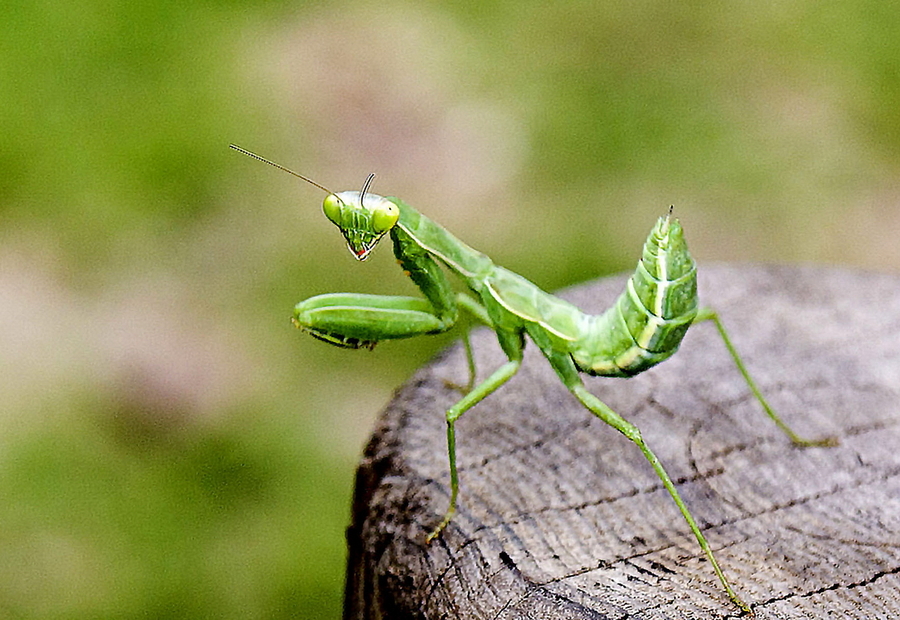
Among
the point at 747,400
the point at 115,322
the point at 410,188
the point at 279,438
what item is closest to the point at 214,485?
the point at 279,438

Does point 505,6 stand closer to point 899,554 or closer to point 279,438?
point 279,438

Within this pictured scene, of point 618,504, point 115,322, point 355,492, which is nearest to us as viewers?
point 618,504

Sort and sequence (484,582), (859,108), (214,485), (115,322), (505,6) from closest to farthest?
(484,582), (214,485), (115,322), (859,108), (505,6)

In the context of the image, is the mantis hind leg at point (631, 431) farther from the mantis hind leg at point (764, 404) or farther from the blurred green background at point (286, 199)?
the blurred green background at point (286, 199)

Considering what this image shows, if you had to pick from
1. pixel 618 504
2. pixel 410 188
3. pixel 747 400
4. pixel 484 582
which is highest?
pixel 410 188

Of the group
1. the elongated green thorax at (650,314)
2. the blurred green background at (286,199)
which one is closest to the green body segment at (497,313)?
the elongated green thorax at (650,314)

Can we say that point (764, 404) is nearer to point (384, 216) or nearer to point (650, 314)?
point (650, 314)
